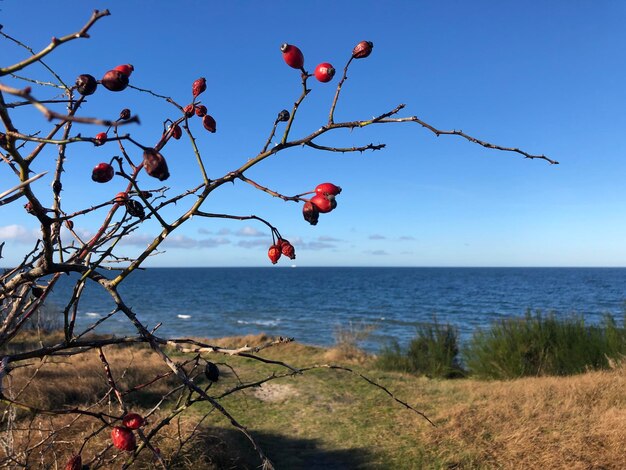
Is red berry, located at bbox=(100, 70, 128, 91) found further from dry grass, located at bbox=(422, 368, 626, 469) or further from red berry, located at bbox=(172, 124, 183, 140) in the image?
dry grass, located at bbox=(422, 368, 626, 469)

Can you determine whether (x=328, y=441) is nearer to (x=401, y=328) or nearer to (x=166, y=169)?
(x=166, y=169)

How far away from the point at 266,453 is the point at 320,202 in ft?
17.7

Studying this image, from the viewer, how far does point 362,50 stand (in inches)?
51.4

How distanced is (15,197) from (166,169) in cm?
43

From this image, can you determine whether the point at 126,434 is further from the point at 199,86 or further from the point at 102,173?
the point at 199,86

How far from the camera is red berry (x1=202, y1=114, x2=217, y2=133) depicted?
1.60 meters

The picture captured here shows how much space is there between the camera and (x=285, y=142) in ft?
3.86

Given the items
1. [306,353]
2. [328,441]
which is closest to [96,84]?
[328,441]

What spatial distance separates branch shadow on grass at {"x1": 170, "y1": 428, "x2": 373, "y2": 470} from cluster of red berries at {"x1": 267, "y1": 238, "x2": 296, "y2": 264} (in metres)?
3.83

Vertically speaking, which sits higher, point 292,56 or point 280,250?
point 292,56

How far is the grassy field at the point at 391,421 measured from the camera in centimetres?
514

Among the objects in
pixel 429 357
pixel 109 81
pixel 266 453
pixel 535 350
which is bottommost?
pixel 266 453

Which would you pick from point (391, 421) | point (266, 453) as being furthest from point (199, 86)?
point (391, 421)

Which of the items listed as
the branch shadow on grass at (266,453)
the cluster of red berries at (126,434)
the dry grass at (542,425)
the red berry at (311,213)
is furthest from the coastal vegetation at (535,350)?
the cluster of red berries at (126,434)
